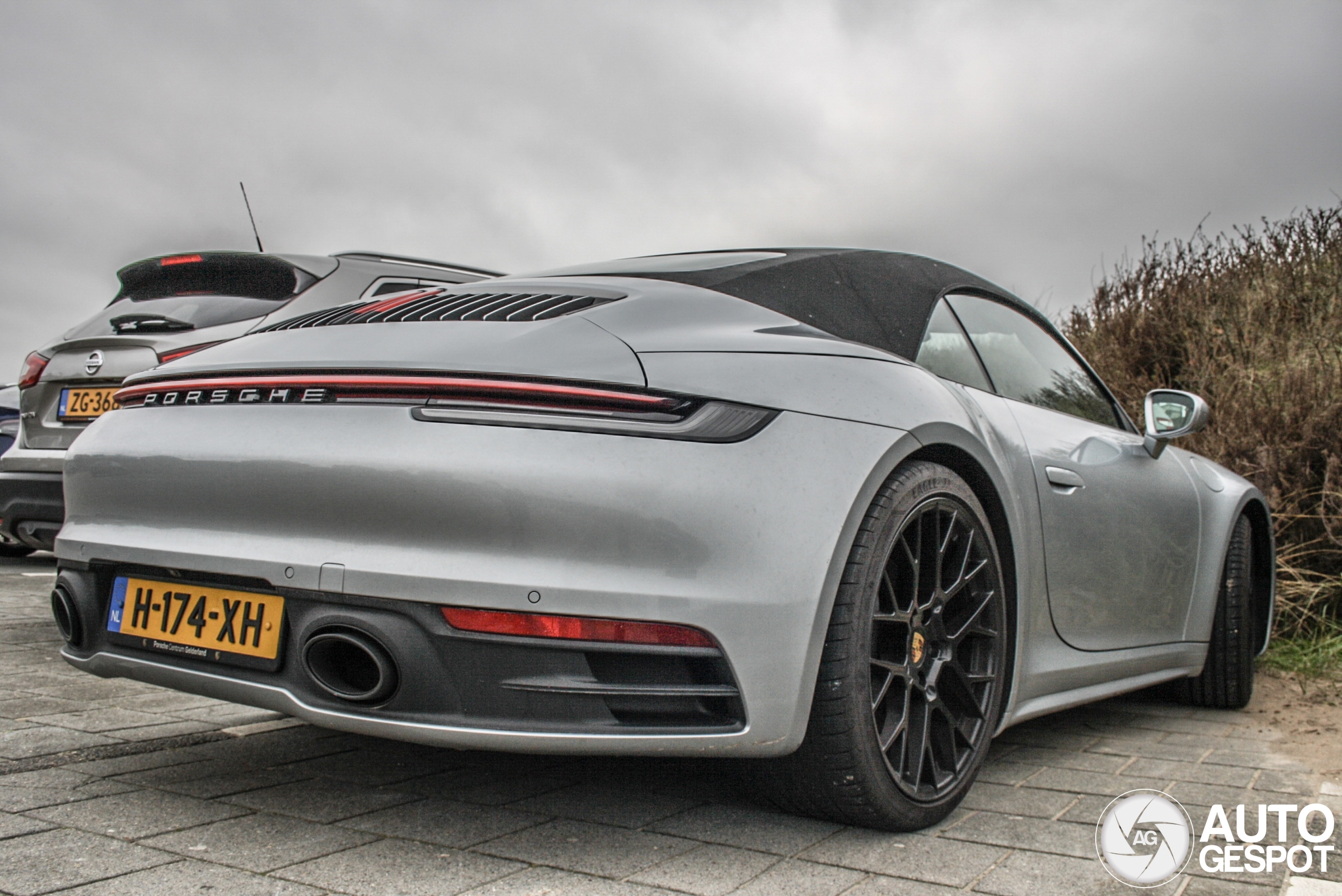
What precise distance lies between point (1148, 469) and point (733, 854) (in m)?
2.07

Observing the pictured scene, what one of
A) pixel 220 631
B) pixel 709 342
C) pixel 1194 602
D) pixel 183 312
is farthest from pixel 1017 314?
pixel 183 312

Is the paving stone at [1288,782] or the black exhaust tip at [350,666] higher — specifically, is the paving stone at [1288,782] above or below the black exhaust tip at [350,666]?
below

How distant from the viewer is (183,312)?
4.50 meters

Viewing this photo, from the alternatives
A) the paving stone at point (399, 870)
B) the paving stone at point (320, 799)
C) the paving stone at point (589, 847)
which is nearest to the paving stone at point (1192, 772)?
the paving stone at point (589, 847)

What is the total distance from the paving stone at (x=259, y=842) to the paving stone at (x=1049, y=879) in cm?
119

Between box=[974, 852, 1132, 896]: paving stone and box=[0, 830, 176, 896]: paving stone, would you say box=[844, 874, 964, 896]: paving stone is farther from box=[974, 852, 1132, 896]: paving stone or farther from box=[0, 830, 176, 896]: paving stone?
box=[0, 830, 176, 896]: paving stone

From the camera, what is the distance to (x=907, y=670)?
2.35 m

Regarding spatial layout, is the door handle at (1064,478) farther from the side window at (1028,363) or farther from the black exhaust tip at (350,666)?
the black exhaust tip at (350,666)

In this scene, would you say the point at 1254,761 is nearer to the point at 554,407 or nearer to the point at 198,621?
the point at 554,407

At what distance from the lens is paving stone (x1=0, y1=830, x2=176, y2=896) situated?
1.92 m

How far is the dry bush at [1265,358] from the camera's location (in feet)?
16.9

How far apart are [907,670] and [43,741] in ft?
7.12

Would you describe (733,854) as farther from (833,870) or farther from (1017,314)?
(1017,314)

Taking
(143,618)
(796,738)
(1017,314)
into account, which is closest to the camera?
(796,738)
